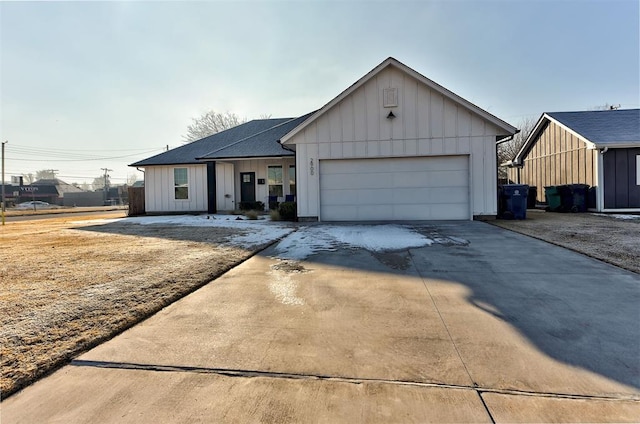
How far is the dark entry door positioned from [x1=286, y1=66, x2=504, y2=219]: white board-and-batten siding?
5.51m

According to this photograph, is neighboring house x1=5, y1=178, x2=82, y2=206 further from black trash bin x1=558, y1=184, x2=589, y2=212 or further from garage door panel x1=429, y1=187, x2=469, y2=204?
black trash bin x1=558, y1=184, x2=589, y2=212

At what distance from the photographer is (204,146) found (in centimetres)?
1920

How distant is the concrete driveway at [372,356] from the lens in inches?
82.2

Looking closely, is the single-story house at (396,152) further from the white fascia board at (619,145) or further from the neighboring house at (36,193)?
the neighboring house at (36,193)

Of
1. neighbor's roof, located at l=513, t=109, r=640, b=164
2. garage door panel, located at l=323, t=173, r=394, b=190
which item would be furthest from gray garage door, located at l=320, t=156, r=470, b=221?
neighbor's roof, located at l=513, t=109, r=640, b=164

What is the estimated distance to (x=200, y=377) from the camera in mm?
2438

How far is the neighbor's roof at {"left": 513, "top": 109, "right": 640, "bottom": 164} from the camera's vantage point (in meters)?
14.1

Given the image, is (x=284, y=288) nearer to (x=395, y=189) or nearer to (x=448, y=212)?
(x=395, y=189)

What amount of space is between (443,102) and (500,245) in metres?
6.34

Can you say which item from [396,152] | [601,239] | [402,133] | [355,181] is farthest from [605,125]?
[355,181]

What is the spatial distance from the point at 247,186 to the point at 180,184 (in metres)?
3.62

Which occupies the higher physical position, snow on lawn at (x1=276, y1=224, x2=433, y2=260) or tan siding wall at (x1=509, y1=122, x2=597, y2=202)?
tan siding wall at (x1=509, y1=122, x2=597, y2=202)

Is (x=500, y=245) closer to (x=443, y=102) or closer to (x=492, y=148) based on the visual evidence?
(x=492, y=148)

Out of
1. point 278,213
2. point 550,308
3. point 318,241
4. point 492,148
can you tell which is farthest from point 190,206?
point 550,308
